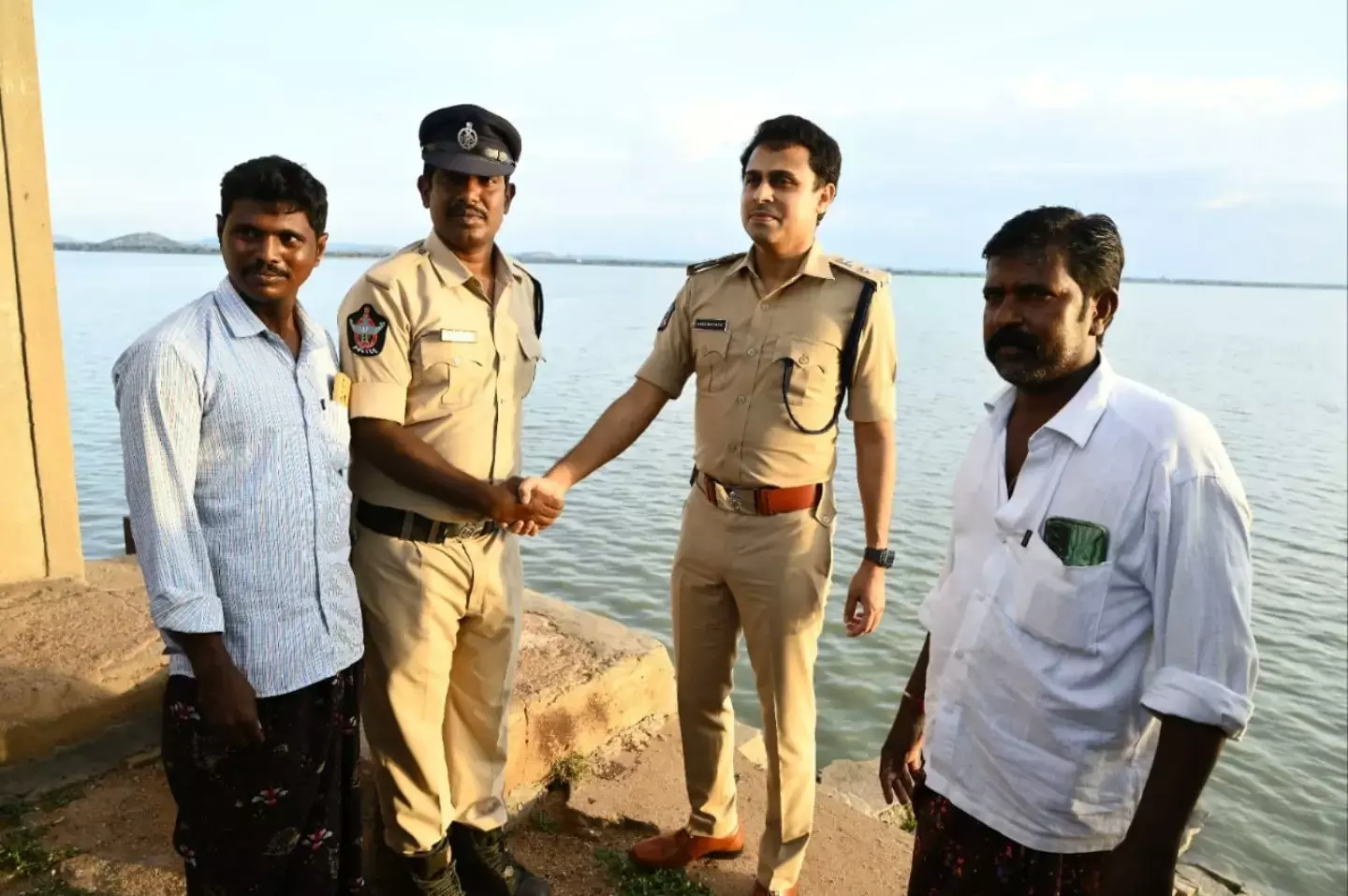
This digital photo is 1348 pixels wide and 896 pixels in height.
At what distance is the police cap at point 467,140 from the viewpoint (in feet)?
8.27

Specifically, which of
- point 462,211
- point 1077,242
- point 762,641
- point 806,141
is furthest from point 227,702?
point 806,141

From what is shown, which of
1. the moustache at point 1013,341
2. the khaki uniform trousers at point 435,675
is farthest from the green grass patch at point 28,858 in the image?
the moustache at point 1013,341

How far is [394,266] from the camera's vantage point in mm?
2512

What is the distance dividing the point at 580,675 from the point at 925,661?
5.74ft

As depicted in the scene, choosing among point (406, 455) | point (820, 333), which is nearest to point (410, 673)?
point (406, 455)

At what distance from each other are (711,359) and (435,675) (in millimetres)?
1344

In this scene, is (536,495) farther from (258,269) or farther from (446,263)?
(258,269)

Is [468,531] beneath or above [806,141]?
beneath

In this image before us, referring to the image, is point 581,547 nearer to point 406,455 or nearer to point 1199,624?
point 406,455

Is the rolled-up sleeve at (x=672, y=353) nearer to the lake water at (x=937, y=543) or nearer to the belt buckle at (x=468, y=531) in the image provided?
the belt buckle at (x=468, y=531)

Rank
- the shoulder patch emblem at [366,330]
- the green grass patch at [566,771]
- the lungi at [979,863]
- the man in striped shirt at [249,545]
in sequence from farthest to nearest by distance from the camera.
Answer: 1. the green grass patch at [566,771]
2. the shoulder patch emblem at [366,330]
3. the man in striped shirt at [249,545]
4. the lungi at [979,863]

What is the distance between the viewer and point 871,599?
2.99 m

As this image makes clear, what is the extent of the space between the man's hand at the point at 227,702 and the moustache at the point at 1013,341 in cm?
179

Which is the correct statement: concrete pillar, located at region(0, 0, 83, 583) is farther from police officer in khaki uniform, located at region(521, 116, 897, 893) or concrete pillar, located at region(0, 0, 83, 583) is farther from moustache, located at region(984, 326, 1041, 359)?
moustache, located at region(984, 326, 1041, 359)
